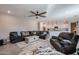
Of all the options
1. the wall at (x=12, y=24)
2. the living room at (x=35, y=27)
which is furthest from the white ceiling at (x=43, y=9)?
the wall at (x=12, y=24)

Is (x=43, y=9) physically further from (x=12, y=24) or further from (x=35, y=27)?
(x=12, y=24)

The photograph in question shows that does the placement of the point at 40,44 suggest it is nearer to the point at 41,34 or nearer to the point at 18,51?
the point at 41,34

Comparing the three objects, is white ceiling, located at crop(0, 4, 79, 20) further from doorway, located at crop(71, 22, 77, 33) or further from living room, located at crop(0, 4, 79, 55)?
doorway, located at crop(71, 22, 77, 33)

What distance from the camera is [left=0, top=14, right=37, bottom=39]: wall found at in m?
2.22

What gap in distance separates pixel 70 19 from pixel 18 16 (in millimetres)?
1066

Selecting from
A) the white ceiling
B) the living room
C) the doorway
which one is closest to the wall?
the living room

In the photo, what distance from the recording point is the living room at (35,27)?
2.22 meters

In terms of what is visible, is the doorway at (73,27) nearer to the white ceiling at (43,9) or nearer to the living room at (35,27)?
the living room at (35,27)

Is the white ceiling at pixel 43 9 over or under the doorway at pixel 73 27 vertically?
over

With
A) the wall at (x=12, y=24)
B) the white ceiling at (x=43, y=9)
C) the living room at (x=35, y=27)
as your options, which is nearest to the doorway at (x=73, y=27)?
the living room at (x=35, y=27)

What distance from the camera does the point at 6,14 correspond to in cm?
221

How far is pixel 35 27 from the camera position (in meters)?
2.25

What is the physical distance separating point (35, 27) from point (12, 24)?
0.47m

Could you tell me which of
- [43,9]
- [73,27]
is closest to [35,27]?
[43,9]
